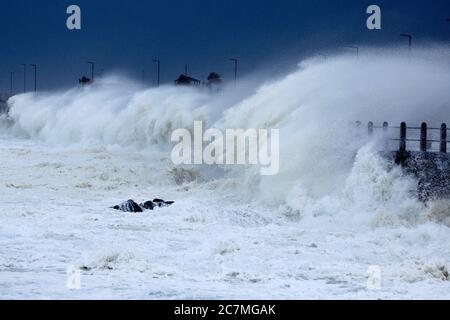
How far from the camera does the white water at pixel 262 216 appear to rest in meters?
9.04

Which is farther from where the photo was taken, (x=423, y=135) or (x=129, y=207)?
(x=423, y=135)

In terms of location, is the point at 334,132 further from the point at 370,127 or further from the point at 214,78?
the point at 214,78

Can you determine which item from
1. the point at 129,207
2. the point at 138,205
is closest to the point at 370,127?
the point at 138,205

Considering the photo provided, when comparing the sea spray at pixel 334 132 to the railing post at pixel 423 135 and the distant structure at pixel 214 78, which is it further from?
the distant structure at pixel 214 78

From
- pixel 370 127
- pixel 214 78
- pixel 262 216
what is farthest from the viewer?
pixel 214 78

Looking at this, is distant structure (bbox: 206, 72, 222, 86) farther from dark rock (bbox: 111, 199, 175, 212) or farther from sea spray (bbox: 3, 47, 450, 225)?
dark rock (bbox: 111, 199, 175, 212)

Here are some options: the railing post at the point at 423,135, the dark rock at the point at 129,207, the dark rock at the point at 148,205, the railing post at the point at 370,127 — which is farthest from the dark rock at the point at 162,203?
the railing post at the point at 423,135

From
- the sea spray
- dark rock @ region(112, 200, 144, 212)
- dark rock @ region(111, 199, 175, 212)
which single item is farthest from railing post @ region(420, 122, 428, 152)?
dark rock @ region(112, 200, 144, 212)

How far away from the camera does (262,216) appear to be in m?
15.4

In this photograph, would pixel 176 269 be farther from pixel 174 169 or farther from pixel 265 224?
pixel 174 169

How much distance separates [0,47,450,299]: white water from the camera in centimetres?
904

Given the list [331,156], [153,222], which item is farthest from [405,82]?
[153,222]

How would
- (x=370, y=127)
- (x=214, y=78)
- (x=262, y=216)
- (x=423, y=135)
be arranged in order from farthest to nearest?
(x=214, y=78)
(x=370, y=127)
(x=423, y=135)
(x=262, y=216)

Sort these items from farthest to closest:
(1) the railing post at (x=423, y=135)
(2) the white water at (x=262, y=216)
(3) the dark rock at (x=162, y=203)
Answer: (1) the railing post at (x=423, y=135) → (3) the dark rock at (x=162, y=203) → (2) the white water at (x=262, y=216)
